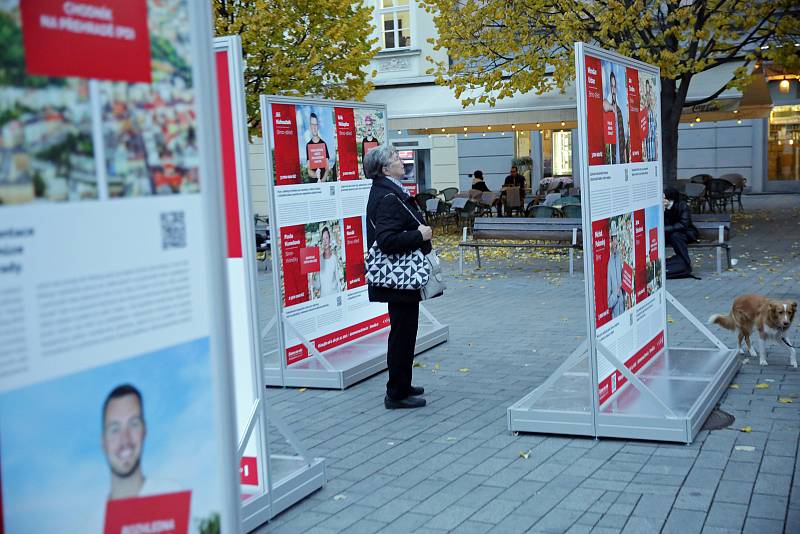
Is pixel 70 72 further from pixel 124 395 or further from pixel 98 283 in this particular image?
pixel 124 395

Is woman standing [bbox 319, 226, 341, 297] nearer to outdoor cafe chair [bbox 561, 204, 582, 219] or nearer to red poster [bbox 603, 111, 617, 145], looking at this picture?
red poster [bbox 603, 111, 617, 145]

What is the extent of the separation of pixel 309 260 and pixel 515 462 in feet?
10.7

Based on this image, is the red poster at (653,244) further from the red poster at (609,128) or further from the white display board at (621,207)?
the red poster at (609,128)

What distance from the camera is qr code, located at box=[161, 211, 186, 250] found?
92.9 inches

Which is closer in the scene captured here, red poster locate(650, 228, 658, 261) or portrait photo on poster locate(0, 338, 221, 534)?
portrait photo on poster locate(0, 338, 221, 534)

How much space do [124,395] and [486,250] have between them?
632 inches

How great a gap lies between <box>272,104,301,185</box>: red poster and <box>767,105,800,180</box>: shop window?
27.0 m

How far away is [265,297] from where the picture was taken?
13.4 meters

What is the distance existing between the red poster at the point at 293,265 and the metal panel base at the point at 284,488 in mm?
2695

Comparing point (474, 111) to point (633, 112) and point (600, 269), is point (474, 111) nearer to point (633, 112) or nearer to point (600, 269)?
point (633, 112)

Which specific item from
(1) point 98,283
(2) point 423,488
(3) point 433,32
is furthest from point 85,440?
(3) point 433,32

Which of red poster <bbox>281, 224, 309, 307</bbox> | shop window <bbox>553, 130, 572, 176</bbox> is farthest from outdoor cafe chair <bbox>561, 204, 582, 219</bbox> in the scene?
shop window <bbox>553, 130, 572, 176</bbox>

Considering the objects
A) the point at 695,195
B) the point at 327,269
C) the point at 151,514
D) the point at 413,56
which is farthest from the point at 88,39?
the point at 413,56

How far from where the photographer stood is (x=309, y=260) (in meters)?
8.30
